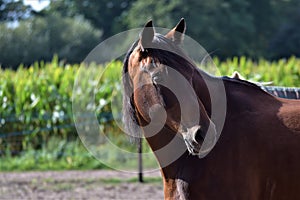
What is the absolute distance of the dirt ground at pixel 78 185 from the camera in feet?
26.3

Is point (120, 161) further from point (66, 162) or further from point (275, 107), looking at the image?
point (275, 107)

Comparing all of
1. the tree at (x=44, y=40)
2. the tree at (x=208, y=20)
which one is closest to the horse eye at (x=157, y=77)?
the tree at (x=44, y=40)

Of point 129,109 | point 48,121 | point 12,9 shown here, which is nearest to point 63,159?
point 48,121

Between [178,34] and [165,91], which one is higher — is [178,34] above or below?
above

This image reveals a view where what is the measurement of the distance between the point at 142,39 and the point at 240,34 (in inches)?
1550

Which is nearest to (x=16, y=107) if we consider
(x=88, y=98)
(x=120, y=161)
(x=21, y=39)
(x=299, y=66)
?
(x=88, y=98)

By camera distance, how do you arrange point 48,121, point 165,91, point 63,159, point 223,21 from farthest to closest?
point 223,21 → point 48,121 → point 63,159 → point 165,91

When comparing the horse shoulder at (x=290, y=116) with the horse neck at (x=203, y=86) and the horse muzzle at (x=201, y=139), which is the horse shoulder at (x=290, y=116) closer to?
the horse neck at (x=203, y=86)

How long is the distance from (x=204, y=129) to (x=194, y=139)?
83mm

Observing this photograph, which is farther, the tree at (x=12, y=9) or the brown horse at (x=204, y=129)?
the tree at (x=12, y=9)

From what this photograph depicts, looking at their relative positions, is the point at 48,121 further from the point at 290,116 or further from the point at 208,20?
the point at 208,20

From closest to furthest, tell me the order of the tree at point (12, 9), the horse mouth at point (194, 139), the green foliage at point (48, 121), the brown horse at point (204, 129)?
the horse mouth at point (194, 139), the brown horse at point (204, 129), the green foliage at point (48, 121), the tree at point (12, 9)

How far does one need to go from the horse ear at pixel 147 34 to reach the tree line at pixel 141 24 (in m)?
27.1

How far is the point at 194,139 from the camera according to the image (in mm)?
2922
